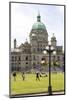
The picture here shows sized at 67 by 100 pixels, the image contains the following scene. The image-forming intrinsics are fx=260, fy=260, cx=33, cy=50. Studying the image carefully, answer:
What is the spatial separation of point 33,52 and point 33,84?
0.46 m

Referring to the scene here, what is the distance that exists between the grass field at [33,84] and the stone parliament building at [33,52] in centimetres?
12

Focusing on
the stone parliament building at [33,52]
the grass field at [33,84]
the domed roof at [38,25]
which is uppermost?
the domed roof at [38,25]

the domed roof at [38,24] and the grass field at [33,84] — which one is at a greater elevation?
the domed roof at [38,24]

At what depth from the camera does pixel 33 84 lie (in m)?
3.69

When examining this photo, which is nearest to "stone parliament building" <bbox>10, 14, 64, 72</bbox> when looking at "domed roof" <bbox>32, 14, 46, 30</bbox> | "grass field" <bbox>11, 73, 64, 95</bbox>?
"domed roof" <bbox>32, 14, 46, 30</bbox>

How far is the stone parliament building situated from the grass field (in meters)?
0.12

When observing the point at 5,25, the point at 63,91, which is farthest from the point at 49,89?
the point at 5,25

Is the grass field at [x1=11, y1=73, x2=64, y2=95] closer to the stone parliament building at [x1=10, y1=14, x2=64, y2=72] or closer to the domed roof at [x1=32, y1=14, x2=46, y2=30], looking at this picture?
the stone parliament building at [x1=10, y1=14, x2=64, y2=72]

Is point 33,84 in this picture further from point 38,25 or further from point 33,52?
point 38,25

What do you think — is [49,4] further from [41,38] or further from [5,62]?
[5,62]

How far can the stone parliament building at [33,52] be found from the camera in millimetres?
3637

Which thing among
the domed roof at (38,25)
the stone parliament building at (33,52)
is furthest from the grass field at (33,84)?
the domed roof at (38,25)

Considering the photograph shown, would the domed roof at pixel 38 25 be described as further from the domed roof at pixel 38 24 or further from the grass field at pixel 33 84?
the grass field at pixel 33 84

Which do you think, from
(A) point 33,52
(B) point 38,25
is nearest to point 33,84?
(A) point 33,52
